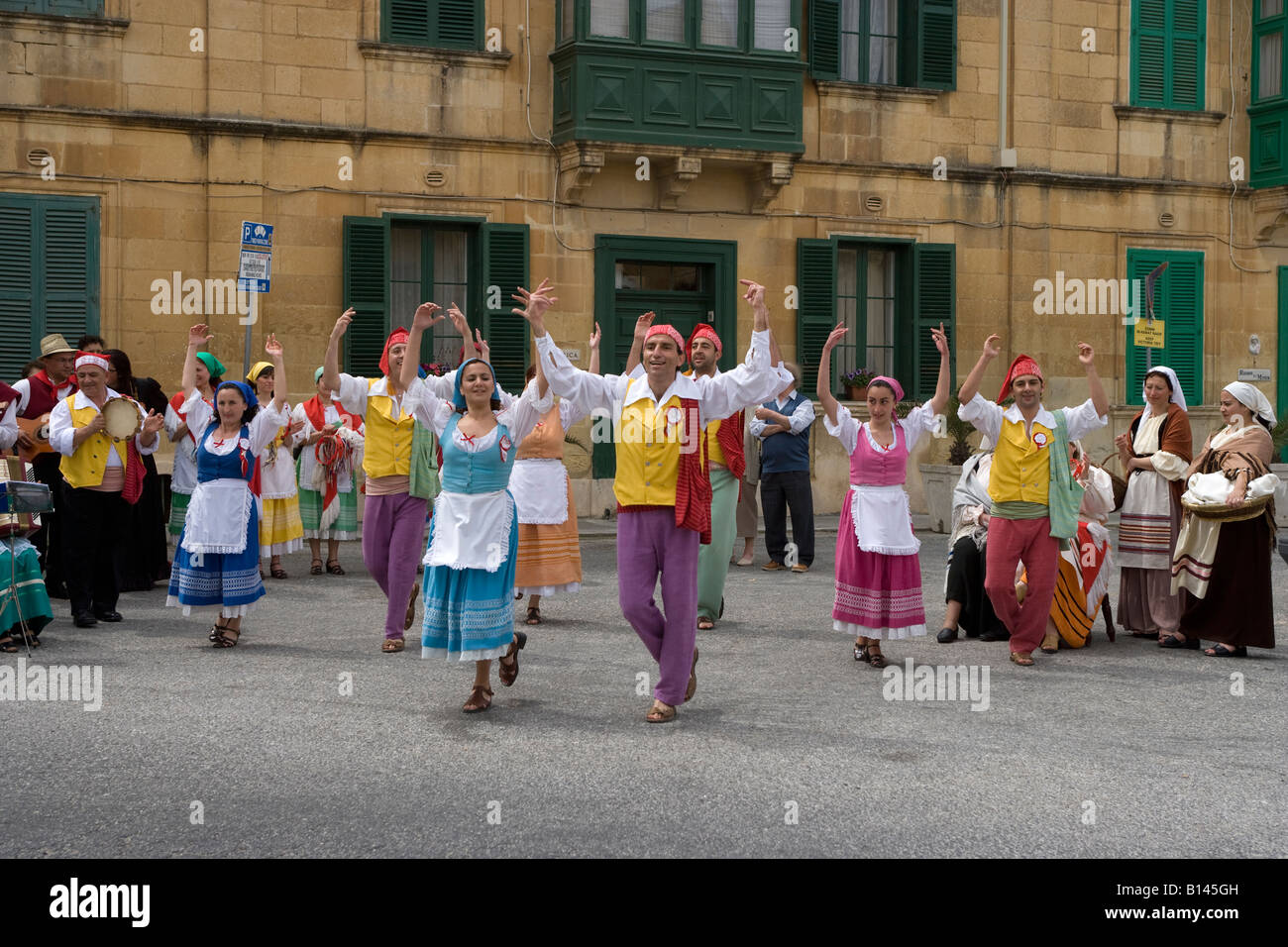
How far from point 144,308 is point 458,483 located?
10370 mm

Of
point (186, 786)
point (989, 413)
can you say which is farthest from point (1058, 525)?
point (186, 786)

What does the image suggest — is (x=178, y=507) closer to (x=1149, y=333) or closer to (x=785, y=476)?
(x=785, y=476)

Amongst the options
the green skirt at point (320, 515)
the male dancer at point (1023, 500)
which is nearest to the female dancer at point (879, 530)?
the male dancer at point (1023, 500)

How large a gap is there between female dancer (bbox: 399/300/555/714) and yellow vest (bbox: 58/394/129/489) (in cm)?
364

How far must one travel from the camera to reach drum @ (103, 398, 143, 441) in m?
10.5

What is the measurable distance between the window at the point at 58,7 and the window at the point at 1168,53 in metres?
13.0

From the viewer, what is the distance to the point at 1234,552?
9828mm

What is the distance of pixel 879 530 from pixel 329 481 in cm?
622

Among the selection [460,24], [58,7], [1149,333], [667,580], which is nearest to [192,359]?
[667,580]

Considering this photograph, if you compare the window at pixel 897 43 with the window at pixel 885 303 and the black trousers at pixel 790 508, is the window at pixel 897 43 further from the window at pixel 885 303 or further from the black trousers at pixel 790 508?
the black trousers at pixel 790 508

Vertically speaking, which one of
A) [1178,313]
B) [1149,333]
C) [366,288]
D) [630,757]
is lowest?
[630,757]

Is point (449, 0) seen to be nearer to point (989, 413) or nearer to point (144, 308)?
point (144, 308)

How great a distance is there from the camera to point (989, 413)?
9422mm

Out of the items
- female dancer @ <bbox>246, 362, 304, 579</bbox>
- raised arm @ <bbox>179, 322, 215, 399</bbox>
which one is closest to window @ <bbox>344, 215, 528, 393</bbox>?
female dancer @ <bbox>246, 362, 304, 579</bbox>
